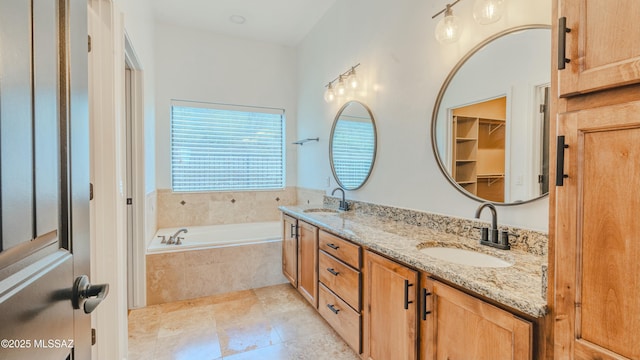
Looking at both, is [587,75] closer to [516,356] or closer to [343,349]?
[516,356]

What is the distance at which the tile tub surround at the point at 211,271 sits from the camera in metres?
2.69

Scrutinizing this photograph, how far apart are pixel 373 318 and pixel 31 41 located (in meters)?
1.68

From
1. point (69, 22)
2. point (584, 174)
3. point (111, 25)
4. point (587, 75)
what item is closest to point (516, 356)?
point (584, 174)

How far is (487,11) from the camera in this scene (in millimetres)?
1456

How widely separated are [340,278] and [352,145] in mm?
1326

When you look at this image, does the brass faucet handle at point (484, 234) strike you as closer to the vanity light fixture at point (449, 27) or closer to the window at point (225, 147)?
the vanity light fixture at point (449, 27)

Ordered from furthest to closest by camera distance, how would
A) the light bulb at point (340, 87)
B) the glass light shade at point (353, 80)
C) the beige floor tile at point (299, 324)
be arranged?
the light bulb at point (340, 87)
the glass light shade at point (353, 80)
the beige floor tile at point (299, 324)

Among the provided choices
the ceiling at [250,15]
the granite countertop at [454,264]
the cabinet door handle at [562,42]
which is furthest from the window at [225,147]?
the cabinet door handle at [562,42]

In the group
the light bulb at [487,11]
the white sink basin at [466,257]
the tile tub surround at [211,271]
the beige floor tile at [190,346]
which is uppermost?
the light bulb at [487,11]

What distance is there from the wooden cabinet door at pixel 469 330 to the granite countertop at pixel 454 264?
6cm

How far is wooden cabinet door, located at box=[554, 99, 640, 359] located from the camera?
0.64m

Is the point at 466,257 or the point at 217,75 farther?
the point at 217,75

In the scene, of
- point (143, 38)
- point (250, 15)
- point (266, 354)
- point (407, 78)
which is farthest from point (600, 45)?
point (250, 15)

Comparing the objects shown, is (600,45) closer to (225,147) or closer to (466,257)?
(466,257)
